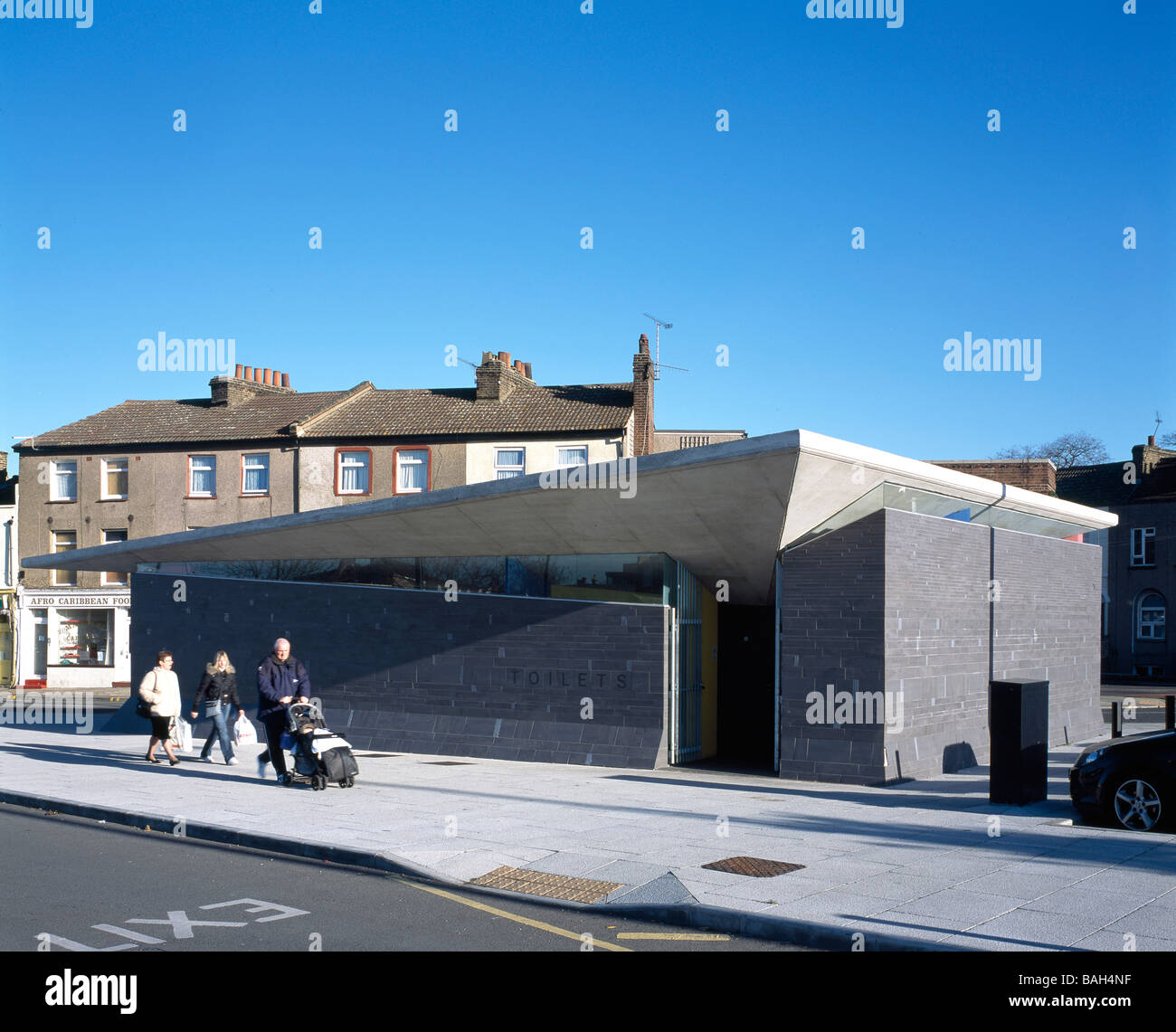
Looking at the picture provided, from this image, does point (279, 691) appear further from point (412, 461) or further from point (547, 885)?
point (412, 461)

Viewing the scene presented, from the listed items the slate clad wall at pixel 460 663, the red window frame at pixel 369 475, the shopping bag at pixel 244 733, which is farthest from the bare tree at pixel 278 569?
the red window frame at pixel 369 475

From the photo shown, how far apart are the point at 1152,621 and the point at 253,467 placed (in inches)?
1549

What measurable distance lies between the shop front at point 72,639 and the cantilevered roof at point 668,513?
77.6 ft

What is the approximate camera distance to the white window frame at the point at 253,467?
1544 inches

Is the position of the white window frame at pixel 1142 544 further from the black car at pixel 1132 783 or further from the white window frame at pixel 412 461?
the black car at pixel 1132 783

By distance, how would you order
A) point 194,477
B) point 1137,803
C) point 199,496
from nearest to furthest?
1. point 1137,803
2. point 199,496
3. point 194,477

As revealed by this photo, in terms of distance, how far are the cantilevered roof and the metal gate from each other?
16.7 inches

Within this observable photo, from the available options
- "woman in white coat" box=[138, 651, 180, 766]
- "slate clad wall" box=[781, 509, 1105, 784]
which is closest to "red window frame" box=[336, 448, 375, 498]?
"woman in white coat" box=[138, 651, 180, 766]

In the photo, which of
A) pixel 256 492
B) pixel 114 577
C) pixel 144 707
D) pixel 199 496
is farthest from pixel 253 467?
pixel 144 707

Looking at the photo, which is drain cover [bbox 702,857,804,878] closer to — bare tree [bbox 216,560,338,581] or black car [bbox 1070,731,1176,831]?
black car [bbox 1070,731,1176,831]

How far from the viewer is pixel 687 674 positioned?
652 inches
